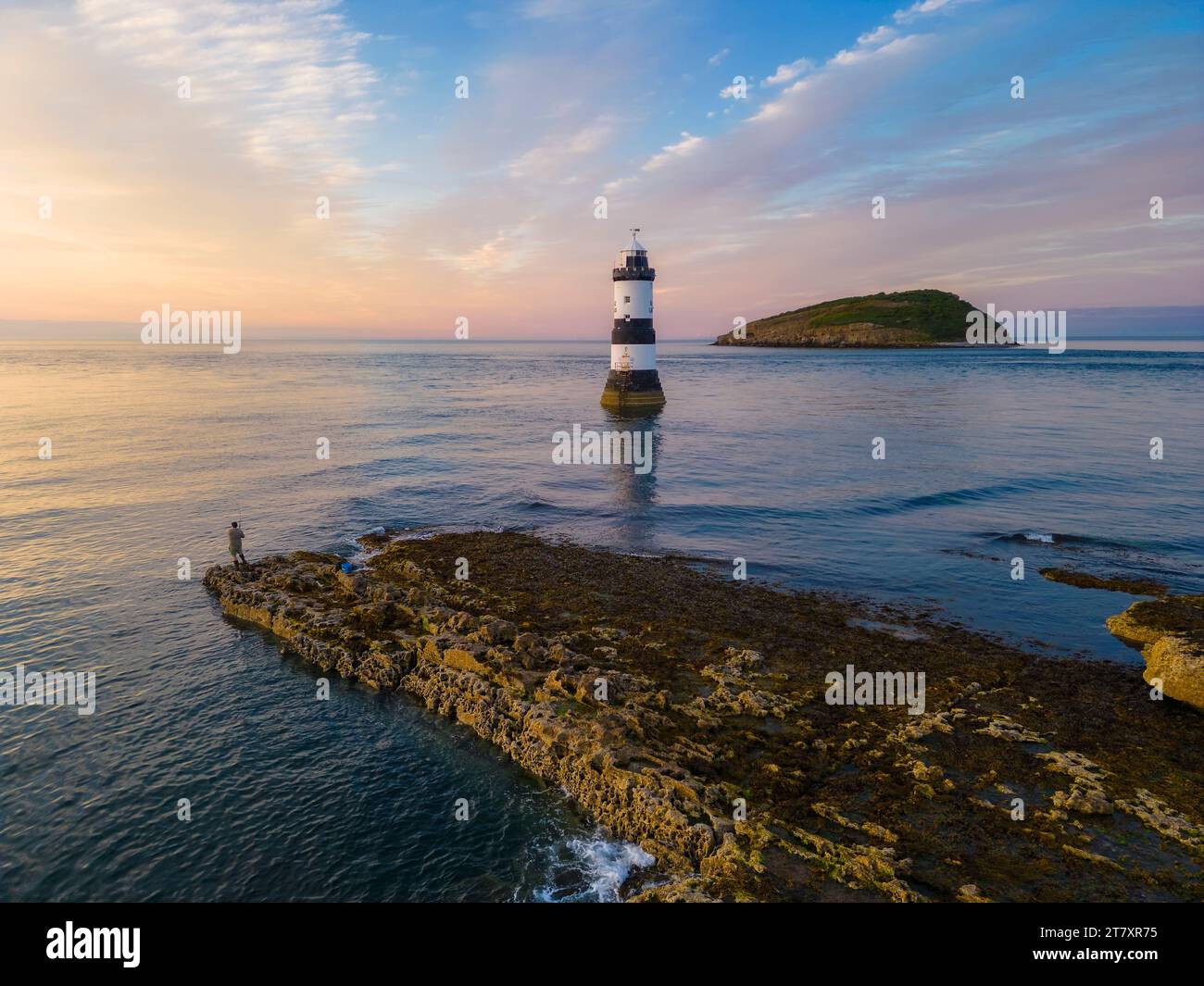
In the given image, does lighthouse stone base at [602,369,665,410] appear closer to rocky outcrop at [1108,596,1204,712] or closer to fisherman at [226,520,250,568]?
fisherman at [226,520,250,568]

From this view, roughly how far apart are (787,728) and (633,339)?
190 feet

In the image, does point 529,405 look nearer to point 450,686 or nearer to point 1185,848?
point 450,686

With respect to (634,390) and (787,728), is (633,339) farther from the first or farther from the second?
(787,728)

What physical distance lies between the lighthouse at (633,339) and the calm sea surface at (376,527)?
3.90 meters

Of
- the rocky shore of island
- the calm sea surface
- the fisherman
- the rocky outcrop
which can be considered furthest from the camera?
the fisherman

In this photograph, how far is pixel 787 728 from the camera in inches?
583

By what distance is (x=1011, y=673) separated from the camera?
17.3 meters

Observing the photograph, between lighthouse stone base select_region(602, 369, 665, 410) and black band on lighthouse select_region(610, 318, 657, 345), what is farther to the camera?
lighthouse stone base select_region(602, 369, 665, 410)

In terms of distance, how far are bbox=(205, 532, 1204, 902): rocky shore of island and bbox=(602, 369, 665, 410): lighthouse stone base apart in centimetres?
4838

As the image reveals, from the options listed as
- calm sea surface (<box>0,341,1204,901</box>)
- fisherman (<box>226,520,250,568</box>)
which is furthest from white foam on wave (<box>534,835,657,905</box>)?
fisherman (<box>226,520,250,568</box>)

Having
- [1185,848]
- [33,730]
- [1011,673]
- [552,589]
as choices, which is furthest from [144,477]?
[1185,848]

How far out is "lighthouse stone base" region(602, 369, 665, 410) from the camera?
7025 centimetres

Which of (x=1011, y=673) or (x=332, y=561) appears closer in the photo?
(x=1011, y=673)

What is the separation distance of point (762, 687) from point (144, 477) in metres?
42.2
